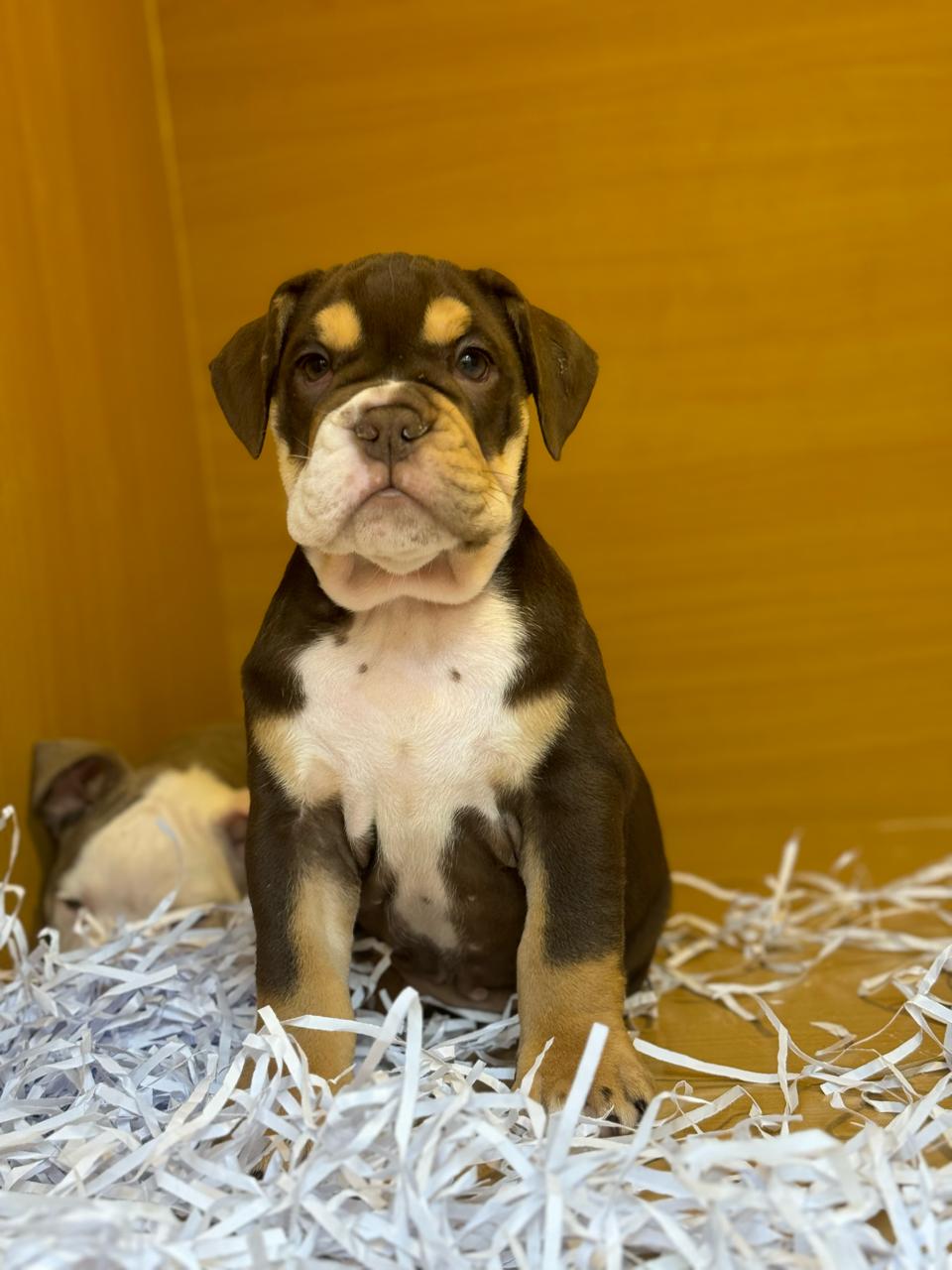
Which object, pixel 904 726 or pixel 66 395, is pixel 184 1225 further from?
pixel 904 726

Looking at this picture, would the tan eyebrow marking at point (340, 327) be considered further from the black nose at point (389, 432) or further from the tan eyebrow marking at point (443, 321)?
the black nose at point (389, 432)

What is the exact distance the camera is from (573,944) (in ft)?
6.61

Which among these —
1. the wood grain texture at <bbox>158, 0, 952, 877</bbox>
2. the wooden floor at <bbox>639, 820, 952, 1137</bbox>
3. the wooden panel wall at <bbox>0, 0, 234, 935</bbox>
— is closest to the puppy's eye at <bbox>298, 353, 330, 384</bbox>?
the wooden panel wall at <bbox>0, 0, 234, 935</bbox>

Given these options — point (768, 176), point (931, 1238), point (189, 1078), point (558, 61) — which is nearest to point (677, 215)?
point (768, 176)

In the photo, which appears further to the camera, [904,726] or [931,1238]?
[904,726]

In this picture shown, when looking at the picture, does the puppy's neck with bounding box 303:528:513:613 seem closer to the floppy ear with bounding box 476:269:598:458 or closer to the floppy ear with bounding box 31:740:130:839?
the floppy ear with bounding box 476:269:598:458

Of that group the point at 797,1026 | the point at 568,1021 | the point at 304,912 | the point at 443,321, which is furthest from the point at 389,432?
the point at 797,1026

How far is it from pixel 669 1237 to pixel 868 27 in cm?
292

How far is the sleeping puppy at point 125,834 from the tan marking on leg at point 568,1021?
0.91m

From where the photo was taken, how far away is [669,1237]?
4.98ft

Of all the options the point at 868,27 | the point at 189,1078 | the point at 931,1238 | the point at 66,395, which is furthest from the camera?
the point at 868,27

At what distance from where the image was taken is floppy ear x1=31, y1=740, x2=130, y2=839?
2779 mm

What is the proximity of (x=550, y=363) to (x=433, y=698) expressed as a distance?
0.51 metres

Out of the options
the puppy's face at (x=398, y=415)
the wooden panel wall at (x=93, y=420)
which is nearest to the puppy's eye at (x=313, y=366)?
the puppy's face at (x=398, y=415)
